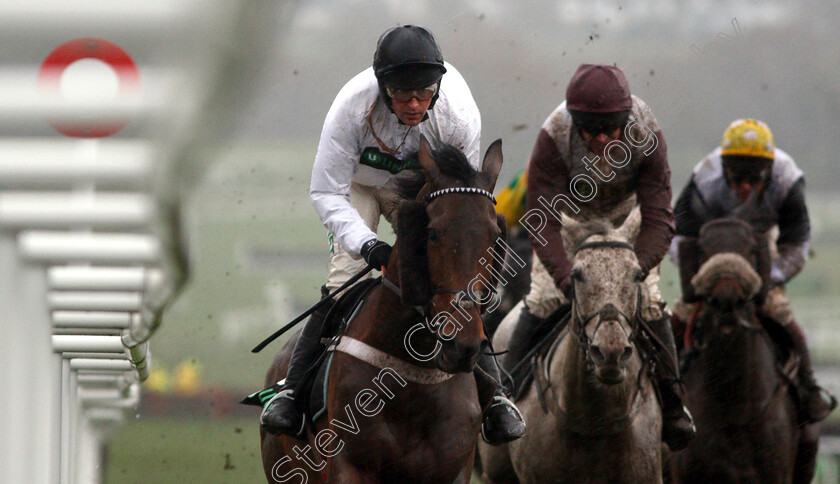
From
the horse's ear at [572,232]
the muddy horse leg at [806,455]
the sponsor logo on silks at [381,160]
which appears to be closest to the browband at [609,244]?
the horse's ear at [572,232]

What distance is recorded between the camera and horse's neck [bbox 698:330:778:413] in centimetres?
688

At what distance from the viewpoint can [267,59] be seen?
1021 mm

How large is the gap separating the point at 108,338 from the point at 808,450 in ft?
15.3

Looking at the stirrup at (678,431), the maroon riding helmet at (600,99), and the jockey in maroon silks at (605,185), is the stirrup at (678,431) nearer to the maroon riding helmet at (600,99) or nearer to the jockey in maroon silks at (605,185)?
the jockey in maroon silks at (605,185)

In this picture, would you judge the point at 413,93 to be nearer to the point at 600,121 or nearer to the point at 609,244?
the point at 609,244

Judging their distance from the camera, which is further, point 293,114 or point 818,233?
point 293,114

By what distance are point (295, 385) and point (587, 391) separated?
56.4 inches

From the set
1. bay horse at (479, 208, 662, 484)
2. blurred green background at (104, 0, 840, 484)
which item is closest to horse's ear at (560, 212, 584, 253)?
bay horse at (479, 208, 662, 484)

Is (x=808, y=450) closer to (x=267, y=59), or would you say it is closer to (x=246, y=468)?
(x=267, y=59)

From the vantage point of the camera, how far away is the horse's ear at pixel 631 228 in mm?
5320

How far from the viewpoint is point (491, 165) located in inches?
157

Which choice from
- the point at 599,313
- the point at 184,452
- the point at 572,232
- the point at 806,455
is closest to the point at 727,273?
the point at 806,455

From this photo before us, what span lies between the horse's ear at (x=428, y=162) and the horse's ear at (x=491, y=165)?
0.15m

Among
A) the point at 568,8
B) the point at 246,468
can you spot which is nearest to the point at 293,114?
the point at 568,8
